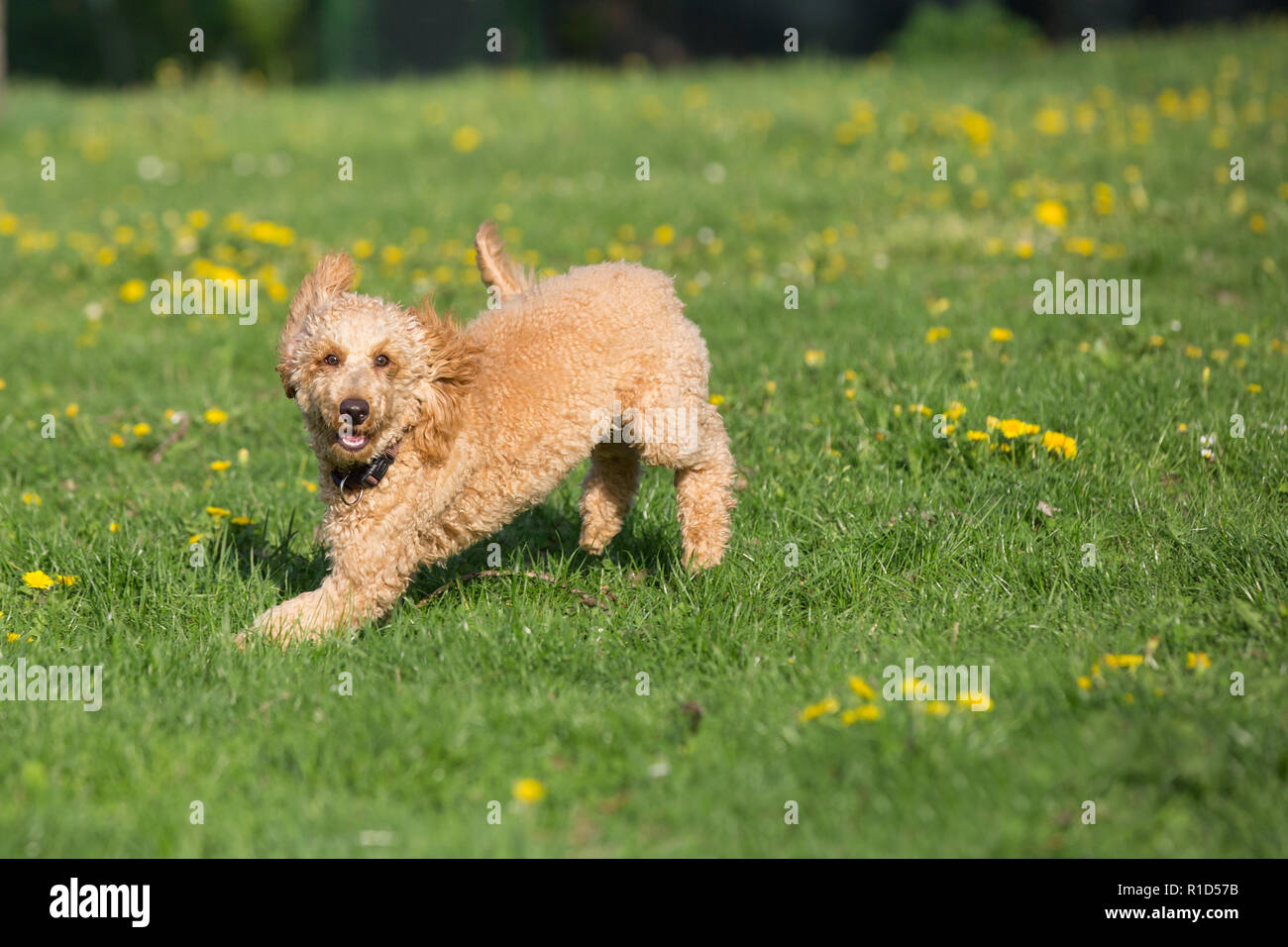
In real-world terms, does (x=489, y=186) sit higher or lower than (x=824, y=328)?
higher

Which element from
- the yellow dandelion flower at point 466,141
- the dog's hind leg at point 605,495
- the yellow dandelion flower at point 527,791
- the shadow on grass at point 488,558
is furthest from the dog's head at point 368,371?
the yellow dandelion flower at point 466,141

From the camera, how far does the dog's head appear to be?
3938 millimetres

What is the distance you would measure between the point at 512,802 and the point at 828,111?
10.1 meters

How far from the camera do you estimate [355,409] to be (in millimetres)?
3854

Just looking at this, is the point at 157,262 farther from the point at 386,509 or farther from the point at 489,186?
the point at 386,509

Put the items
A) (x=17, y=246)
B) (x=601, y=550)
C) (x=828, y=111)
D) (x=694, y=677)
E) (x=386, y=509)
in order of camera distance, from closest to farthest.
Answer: (x=694, y=677)
(x=386, y=509)
(x=601, y=550)
(x=17, y=246)
(x=828, y=111)

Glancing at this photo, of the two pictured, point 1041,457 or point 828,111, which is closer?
point 1041,457

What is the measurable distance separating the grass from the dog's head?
663mm

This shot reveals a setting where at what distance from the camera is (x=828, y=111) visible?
1216cm

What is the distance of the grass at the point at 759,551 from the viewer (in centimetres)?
316

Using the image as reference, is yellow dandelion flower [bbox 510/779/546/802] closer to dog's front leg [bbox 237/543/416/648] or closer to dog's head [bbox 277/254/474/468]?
dog's front leg [bbox 237/543/416/648]

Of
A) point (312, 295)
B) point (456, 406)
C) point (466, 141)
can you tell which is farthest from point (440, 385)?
point (466, 141)

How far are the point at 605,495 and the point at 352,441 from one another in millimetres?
1298
